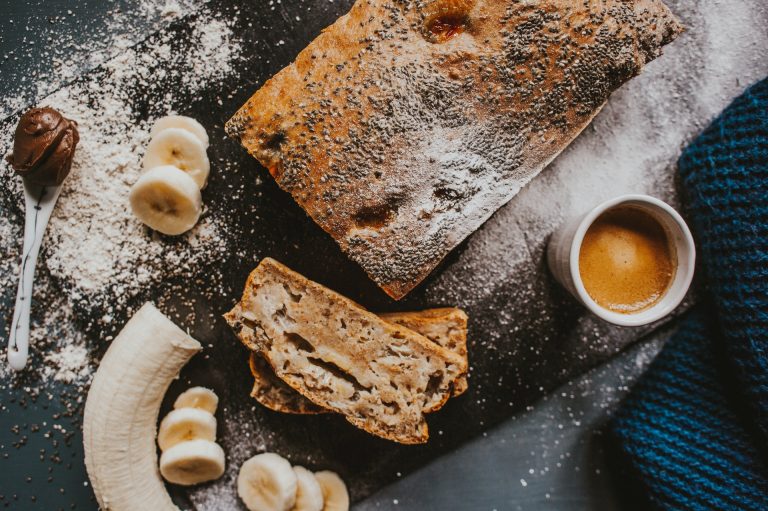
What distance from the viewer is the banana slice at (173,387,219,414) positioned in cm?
185

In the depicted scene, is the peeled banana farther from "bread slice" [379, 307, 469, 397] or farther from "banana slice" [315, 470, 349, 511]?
"bread slice" [379, 307, 469, 397]

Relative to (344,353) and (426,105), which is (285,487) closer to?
(344,353)

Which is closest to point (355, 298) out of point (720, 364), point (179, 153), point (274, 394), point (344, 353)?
point (344, 353)

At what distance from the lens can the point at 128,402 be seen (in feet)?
5.66

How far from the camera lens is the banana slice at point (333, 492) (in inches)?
73.6

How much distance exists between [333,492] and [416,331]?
22.9 inches

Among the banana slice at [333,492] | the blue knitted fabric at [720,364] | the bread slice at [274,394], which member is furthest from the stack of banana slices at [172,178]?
the blue knitted fabric at [720,364]

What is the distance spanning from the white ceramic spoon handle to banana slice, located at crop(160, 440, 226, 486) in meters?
0.55

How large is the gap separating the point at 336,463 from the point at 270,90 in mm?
1169

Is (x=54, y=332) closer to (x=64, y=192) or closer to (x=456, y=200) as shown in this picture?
(x=64, y=192)

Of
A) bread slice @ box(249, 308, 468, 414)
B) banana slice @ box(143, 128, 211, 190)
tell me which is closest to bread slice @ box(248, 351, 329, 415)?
bread slice @ box(249, 308, 468, 414)

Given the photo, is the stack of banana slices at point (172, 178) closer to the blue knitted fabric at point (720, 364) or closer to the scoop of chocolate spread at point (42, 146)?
the scoop of chocolate spread at point (42, 146)

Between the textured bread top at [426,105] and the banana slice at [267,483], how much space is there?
0.69 meters

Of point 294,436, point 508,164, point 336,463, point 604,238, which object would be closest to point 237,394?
point 294,436
